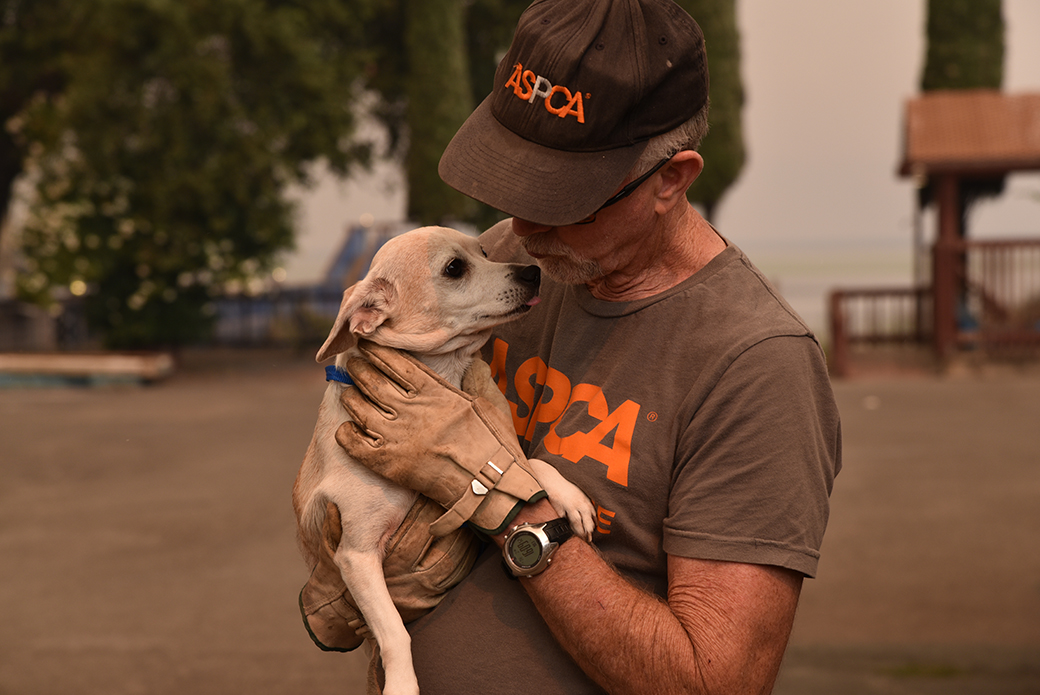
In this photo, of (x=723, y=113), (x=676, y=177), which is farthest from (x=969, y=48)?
(x=676, y=177)

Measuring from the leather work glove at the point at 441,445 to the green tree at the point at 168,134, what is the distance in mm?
13257

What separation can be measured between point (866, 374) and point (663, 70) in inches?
510

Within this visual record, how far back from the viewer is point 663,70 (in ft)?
5.62

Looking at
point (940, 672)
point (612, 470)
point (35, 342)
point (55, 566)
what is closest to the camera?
point (612, 470)

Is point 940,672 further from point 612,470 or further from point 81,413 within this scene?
point 81,413

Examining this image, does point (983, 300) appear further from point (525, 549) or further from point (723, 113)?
point (525, 549)

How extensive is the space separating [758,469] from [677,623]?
1.04ft

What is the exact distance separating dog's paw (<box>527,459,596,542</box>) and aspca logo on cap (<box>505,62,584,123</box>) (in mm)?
700

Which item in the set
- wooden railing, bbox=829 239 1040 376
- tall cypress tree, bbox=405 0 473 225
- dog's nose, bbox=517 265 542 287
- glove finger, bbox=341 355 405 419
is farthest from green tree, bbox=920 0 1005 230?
glove finger, bbox=341 355 405 419

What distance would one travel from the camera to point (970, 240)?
45.9 ft

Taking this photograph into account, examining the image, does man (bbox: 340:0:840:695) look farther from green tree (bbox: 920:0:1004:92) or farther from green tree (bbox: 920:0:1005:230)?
green tree (bbox: 920:0:1004:92)

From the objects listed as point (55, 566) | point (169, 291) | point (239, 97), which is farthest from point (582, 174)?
point (169, 291)

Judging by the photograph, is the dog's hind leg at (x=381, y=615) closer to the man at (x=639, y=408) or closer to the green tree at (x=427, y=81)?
the man at (x=639, y=408)

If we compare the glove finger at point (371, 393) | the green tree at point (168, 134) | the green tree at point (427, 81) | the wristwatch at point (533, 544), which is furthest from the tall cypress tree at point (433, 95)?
the wristwatch at point (533, 544)
